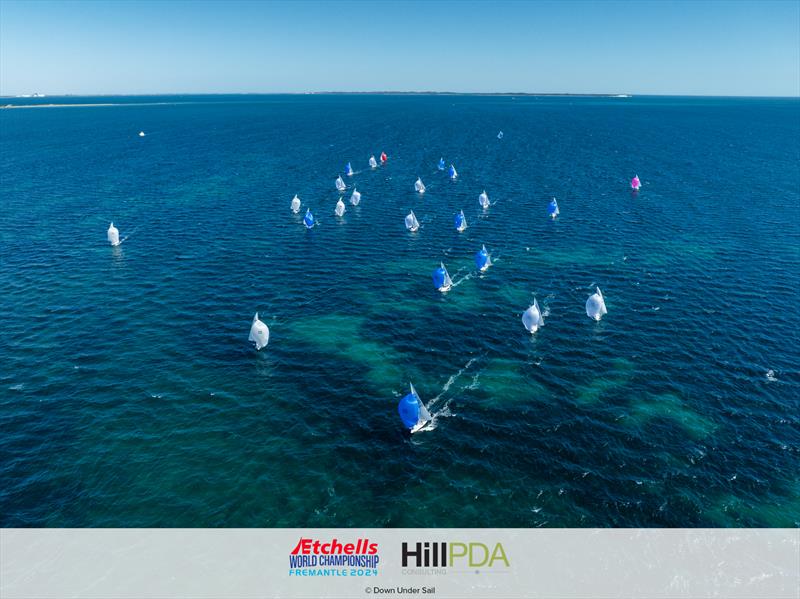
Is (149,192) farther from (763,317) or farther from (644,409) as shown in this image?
(763,317)

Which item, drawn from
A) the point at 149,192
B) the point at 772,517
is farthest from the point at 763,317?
the point at 149,192

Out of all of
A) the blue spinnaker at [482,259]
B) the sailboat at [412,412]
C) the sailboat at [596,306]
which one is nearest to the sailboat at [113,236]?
the blue spinnaker at [482,259]

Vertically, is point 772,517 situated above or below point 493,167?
below

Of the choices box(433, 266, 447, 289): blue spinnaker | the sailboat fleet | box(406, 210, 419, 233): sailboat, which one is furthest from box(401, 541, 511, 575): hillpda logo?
box(406, 210, 419, 233): sailboat

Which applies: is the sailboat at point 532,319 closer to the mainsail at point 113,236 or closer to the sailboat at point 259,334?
the sailboat at point 259,334

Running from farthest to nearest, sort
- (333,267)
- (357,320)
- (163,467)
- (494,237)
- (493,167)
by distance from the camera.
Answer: (493,167) → (494,237) → (333,267) → (357,320) → (163,467)

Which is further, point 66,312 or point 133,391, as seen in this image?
point 66,312

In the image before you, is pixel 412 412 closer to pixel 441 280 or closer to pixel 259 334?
pixel 259 334
